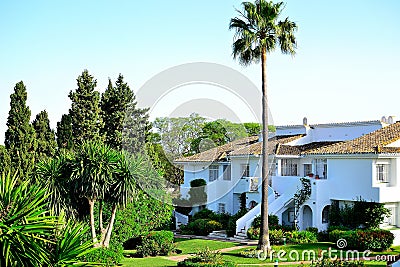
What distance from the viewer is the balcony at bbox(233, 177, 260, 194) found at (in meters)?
38.9

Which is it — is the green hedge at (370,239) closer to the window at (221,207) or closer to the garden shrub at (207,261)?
the garden shrub at (207,261)

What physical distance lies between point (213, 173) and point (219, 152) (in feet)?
8.70

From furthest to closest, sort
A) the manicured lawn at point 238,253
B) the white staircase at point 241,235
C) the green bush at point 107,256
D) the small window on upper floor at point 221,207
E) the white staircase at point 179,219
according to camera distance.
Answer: the small window on upper floor at point 221,207 → the white staircase at point 179,219 → the white staircase at point 241,235 → the manicured lawn at point 238,253 → the green bush at point 107,256

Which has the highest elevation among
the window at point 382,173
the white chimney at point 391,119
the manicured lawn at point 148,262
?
the white chimney at point 391,119

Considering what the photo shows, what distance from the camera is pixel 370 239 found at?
90.5ft

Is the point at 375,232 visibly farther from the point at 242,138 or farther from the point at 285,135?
the point at 242,138

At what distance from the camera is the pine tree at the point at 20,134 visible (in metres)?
32.2

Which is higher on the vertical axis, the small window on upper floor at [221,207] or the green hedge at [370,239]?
the small window on upper floor at [221,207]

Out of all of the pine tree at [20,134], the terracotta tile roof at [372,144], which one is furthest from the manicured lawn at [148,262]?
the terracotta tile roof at [372,144]

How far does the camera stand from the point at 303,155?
3722 cm

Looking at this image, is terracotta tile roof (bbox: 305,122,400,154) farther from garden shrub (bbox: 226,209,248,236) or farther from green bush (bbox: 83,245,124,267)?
green bush (bbox: 83,245,124,267)

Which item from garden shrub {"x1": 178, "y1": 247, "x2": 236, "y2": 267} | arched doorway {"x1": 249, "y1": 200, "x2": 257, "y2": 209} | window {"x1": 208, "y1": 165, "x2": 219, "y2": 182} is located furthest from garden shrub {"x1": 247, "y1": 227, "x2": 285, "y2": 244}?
window {"x1": 208, "y1": 165, "x2": 219, "y2": 182}

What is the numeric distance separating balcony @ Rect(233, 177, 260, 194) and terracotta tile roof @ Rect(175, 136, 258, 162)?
331 cm

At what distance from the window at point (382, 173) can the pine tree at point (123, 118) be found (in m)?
22.9
